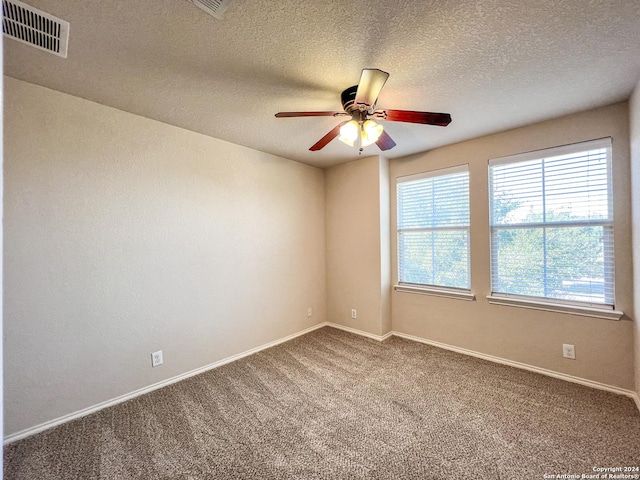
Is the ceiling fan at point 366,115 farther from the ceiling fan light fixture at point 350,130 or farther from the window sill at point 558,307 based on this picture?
the window sill at point 558,307

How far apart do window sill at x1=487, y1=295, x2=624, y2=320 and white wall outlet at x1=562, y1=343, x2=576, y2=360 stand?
295 millimetres

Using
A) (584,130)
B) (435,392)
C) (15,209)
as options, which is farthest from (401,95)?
(15,209)

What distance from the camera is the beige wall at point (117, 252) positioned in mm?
2123

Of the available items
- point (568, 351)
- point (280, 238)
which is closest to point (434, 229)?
point (568, 351)

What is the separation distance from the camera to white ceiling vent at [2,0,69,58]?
154 centimetres

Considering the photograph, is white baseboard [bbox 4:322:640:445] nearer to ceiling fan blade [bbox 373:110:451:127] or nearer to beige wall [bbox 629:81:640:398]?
beige wall [bbox 629:81:640:398]

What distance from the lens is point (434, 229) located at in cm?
357

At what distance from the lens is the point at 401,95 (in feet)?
7.62

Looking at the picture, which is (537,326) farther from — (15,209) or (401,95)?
(15,209)

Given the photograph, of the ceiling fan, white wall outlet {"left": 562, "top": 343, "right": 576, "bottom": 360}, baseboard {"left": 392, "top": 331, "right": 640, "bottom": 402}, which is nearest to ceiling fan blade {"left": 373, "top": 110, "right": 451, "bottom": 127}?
the ceiling fan

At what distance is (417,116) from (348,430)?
7.14 ft

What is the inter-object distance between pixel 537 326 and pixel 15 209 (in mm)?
4316

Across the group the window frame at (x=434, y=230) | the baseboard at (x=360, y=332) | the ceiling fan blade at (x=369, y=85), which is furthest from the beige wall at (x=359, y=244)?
the ceiling fan blade at (x=369, y=85)

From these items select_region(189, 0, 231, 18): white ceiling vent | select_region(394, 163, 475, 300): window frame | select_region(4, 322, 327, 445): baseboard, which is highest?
select_region(189, 0, 231, 18): white ceiling vent
